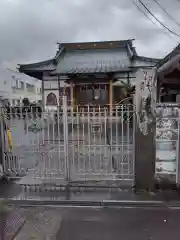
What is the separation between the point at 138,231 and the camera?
368 cm

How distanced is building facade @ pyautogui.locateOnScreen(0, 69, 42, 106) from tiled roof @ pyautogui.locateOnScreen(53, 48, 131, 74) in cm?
1398

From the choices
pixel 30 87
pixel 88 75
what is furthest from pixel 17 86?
pixel 88 75

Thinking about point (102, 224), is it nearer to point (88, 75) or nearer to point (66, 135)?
point (66, 135)

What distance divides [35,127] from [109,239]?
10.6 feet

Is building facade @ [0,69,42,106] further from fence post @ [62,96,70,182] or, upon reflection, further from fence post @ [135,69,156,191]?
fence post @ [135,69,156,191]

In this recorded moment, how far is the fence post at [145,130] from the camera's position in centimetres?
499

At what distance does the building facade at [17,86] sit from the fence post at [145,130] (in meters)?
30.5

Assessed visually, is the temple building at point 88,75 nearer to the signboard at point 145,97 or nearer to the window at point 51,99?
the window at point 51,99

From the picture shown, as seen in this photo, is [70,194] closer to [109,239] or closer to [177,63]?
[109,239]

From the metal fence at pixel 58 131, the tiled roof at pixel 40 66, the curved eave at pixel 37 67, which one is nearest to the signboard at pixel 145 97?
the metal fence at pixel 58 131

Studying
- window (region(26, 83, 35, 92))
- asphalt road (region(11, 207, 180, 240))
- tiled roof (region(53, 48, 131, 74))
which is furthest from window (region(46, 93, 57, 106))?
window (region(26, 83, 35, 92))

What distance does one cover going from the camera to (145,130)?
16.9 feet

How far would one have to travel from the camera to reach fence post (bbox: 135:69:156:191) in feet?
16.4

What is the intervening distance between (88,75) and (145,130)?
48.7ft
